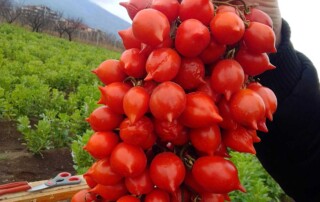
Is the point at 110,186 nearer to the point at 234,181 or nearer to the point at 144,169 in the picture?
the point at 144,169

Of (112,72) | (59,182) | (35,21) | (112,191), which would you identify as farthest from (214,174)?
(35,21)

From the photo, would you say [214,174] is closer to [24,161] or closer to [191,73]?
[191,73]

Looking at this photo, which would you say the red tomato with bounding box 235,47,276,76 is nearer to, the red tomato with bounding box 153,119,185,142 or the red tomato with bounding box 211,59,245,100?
the red tomato with bounding box 211,59,245,100

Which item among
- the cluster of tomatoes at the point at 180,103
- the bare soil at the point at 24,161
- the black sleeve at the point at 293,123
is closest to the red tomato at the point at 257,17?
the cluster of tomatoes at the point at 180,103

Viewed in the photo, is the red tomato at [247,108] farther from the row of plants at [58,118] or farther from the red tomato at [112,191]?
the row of plants at [58,118]

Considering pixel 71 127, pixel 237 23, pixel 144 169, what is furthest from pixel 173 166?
pixel 71 127

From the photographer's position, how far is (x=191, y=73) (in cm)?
110

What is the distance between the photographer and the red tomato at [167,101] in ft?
3.38

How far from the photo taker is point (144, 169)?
1.17 meters

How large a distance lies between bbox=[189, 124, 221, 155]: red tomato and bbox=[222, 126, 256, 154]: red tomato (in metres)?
0.05

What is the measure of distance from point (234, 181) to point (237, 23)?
18.4 inches

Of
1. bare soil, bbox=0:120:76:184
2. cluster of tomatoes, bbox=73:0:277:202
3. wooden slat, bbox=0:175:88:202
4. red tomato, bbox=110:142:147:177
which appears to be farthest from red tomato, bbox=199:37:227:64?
bare soil, bbox=0:120:76:184

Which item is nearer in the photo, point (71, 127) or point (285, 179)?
point (285, 179)

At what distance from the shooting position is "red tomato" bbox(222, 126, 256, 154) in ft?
3.73
